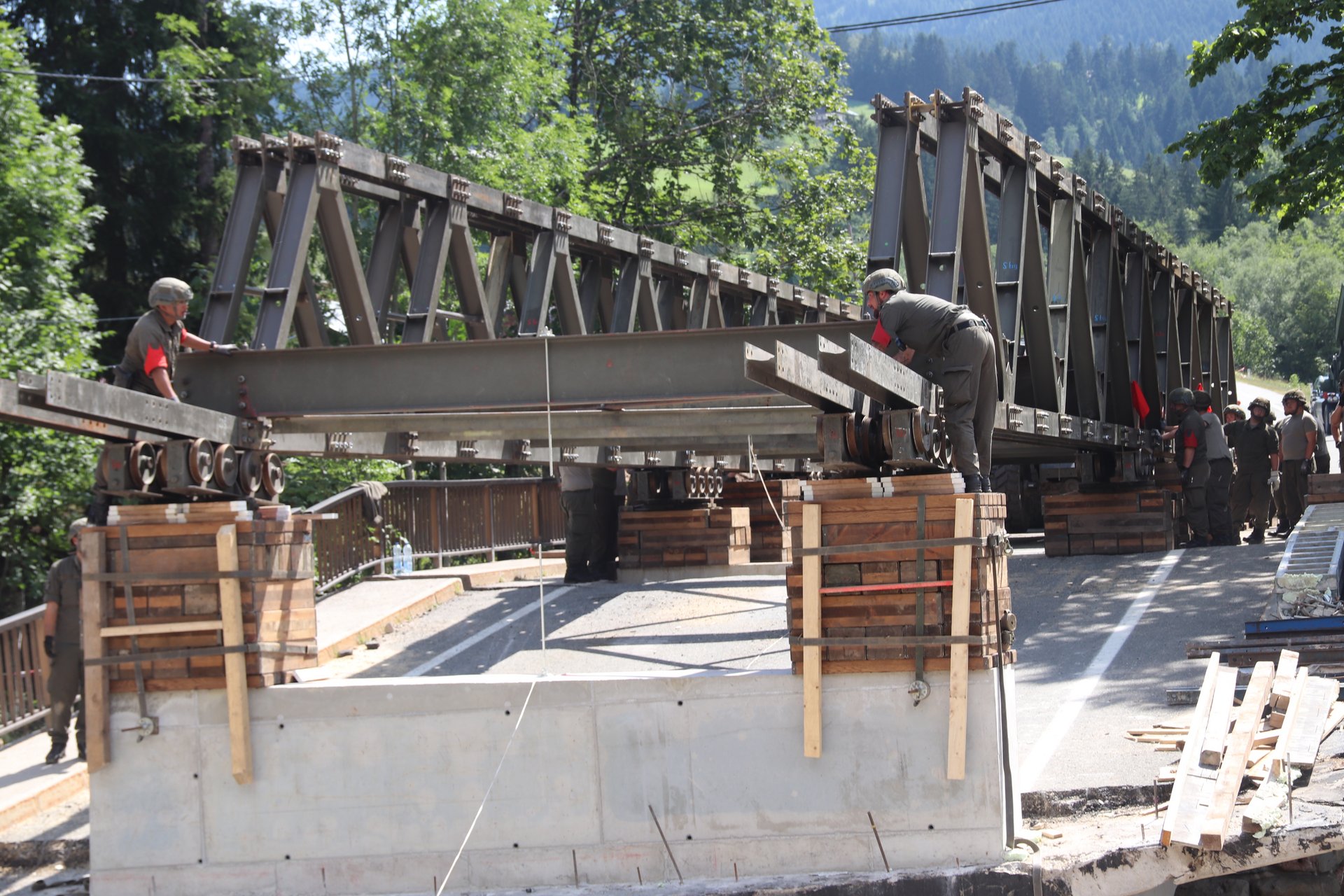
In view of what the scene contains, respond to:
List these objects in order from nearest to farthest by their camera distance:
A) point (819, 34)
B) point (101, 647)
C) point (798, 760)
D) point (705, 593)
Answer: point (798, 760) → point (101, 647) → point (705, 593) → point (819, 34)

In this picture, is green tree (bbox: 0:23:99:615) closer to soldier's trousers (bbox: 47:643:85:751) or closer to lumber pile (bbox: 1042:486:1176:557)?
soldier's trousers (bbox: 47:643:85:751)

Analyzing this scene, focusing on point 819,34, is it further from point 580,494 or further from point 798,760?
point 798,760

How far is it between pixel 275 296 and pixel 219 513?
3.00 meters

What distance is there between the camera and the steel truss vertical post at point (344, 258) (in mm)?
10578

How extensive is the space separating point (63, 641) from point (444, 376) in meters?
3.22

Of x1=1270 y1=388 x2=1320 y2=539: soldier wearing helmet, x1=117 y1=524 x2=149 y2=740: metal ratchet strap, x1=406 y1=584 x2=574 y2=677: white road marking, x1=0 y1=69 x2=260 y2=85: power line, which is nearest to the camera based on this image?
x1=117 y1=524 x2=149 y2=740: metal ratchet strap

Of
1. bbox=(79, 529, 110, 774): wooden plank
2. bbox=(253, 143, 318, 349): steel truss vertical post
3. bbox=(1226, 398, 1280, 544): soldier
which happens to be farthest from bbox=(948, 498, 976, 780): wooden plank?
bbox=(1226, 398, 1280, 544): soldier

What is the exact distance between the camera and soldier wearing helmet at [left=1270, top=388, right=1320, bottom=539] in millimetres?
18797

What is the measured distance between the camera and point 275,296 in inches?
404

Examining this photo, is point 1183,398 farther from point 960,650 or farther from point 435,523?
point 960,650

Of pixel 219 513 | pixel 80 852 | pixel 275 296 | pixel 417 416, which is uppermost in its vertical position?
pixel 275 296

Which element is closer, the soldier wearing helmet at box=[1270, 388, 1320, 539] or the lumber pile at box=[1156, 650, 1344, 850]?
the lumber pile at box=[1156, 650, 1344, 850]

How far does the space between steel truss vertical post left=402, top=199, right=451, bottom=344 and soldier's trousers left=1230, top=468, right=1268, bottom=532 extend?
11.9 m

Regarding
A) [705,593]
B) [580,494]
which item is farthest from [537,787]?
[580,494]
